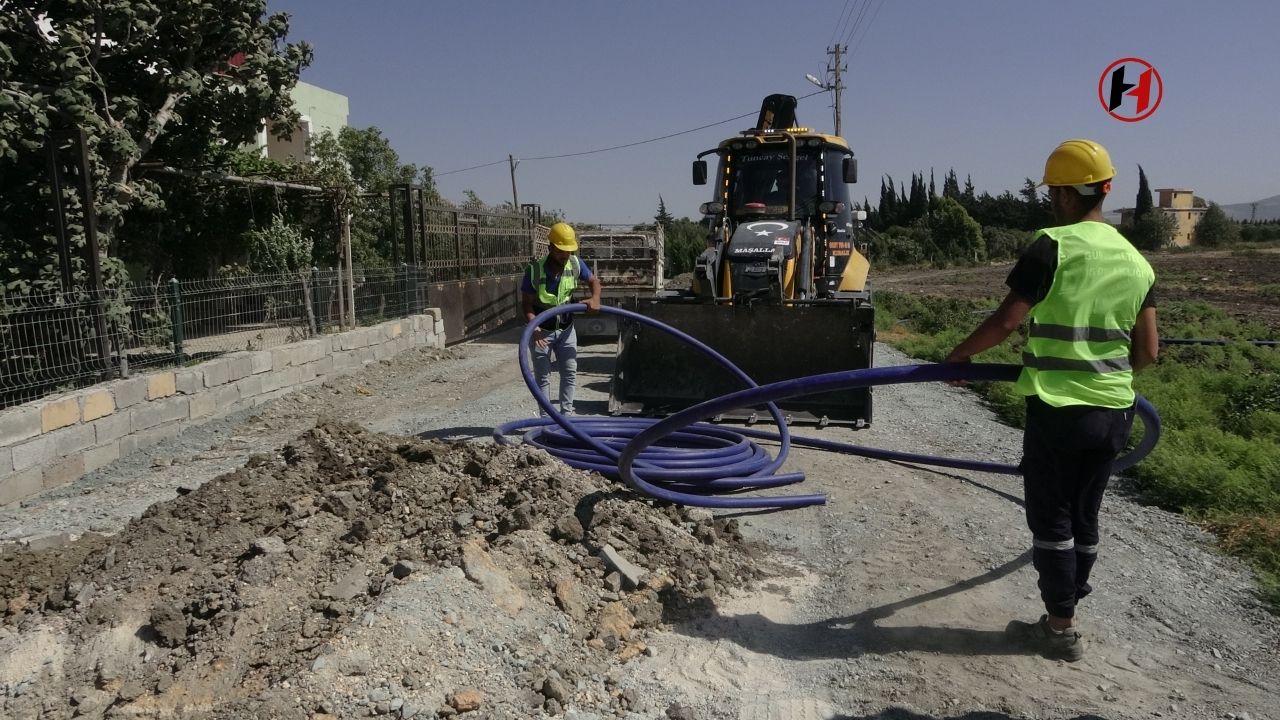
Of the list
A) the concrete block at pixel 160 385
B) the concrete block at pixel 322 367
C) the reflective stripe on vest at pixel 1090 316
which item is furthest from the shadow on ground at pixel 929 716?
the concrete block at pixel 322 367

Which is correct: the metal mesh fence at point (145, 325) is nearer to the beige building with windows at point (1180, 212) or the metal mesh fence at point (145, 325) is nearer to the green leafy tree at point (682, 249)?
the green leafy tree at point (682, 249)

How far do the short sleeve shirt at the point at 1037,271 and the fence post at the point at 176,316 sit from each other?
7123mm

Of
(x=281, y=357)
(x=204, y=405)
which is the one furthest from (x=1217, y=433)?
(x=281, y=357)

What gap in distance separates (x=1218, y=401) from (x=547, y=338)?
20.3 feet

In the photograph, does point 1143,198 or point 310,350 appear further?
point 1143,198

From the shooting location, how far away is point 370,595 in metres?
3.69

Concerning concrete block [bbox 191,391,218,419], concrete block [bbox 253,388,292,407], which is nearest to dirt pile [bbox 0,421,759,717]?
concrete block [bbox 191,391,218,419]

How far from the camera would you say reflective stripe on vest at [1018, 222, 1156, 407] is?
3.32m

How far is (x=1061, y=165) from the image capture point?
351 cm

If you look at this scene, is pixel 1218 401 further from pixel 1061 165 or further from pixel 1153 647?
pixel 1061 165

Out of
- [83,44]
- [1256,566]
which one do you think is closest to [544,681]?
[1256,566]

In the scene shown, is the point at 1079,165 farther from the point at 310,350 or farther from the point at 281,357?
the point at 310,350

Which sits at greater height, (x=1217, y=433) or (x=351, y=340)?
(x=351, y=340)

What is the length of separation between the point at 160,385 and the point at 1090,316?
714cm
